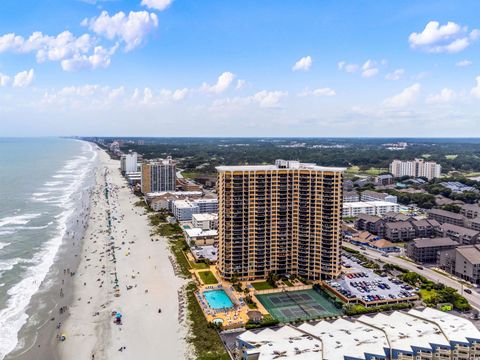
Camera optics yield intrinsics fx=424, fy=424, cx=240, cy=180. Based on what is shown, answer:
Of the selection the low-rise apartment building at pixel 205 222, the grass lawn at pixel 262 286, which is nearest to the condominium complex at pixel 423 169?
the low-rise apartment building at pixel 205 222

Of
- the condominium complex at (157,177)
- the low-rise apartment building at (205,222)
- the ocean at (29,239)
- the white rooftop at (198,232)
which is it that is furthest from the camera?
the condominium complex at (157,177)

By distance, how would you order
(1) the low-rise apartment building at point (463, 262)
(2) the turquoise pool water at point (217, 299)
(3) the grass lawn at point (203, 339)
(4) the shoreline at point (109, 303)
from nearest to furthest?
1. (3) the grass lawn at point (203, 339)
2. (4) the shoreline at point (109, 303)
3. (2) the turquoise pool water at point (217, 299)
4. (1) the low-rise apartment building at point (463, 262)

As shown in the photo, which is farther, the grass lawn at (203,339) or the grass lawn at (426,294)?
the grass lawn at (426,294)

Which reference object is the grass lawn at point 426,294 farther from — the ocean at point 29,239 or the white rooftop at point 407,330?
the ocean at point 29,239

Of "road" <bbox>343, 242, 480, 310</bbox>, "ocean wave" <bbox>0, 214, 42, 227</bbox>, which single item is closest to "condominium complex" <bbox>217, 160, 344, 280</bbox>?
"road" <bbox>343, 242, 480, 310</bbox>

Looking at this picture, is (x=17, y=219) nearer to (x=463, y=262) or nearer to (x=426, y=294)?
(x=426, y=294)

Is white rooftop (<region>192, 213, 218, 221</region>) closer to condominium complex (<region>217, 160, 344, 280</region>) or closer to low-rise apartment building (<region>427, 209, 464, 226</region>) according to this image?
condominium complex (<region>217, 160, 344, 280</region>)

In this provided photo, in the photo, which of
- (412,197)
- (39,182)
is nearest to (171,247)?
(412,197)
